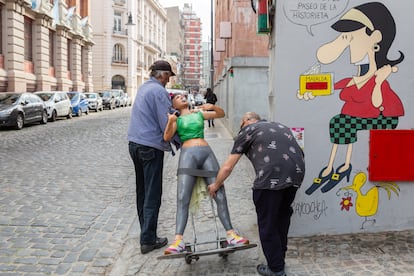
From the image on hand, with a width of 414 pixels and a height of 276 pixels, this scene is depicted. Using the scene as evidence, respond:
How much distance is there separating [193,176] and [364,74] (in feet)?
7.43

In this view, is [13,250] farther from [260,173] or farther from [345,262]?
[345,262]

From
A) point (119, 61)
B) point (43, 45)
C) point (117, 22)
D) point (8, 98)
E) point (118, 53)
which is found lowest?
point (8, 98)

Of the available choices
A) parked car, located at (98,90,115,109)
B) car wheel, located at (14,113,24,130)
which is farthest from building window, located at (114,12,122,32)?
car wheel, located at (14,113,24,130)

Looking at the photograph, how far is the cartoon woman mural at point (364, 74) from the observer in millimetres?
5008

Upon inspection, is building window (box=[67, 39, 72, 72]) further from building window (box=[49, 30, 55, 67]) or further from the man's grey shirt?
the man's grey shirt

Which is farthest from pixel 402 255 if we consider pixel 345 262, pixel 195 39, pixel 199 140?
pixel 195 39

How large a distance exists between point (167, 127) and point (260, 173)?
1034mm

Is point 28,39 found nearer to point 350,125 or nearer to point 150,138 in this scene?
point 150,138

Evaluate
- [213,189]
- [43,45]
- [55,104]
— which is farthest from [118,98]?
[213,189]

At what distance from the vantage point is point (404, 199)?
17.4ft

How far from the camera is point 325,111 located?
5.09 metres

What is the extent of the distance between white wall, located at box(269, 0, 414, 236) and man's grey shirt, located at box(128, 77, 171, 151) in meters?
1.32

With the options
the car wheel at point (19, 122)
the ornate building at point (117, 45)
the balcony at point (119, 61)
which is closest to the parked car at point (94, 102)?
the car wheel at point (19, 122)

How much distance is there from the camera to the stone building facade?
2628cm
